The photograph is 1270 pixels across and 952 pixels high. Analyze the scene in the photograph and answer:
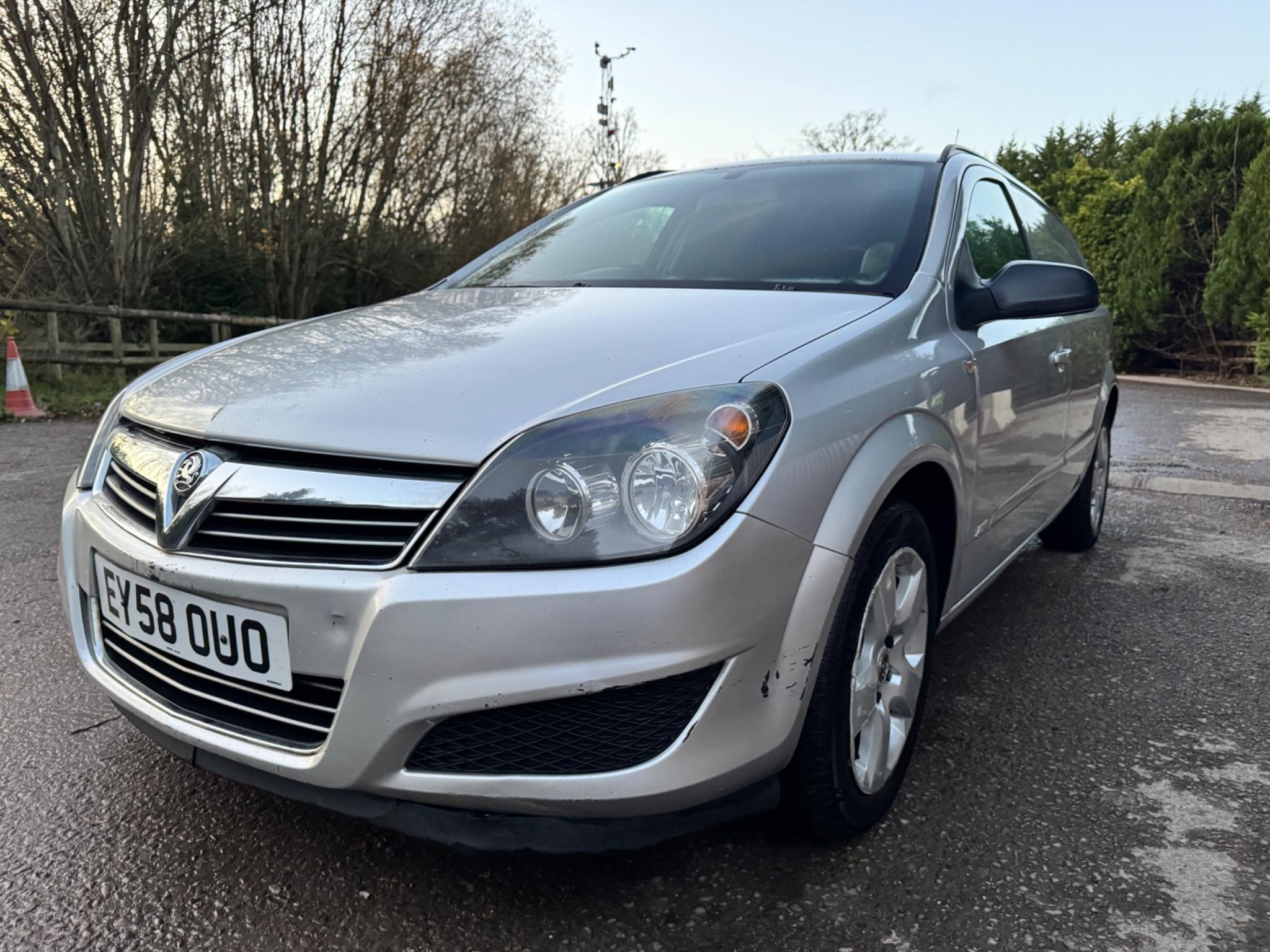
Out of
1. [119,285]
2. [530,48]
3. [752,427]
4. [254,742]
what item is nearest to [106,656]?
[254,742]

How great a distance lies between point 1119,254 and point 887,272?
1398 cm

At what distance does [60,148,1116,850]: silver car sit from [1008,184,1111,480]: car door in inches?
53.1

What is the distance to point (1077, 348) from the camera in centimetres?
Answer: 333

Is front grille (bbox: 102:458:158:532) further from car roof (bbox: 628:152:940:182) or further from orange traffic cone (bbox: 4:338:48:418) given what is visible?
orange traffic cone (bbox: 4:338:48:418)

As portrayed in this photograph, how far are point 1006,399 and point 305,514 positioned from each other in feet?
5.93

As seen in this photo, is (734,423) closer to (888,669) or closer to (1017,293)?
(888,669)

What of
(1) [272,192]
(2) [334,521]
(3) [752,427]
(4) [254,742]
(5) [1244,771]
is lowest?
(5) [1244,771]

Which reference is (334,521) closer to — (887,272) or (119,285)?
(887,272)

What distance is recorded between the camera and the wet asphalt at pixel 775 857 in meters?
1.64

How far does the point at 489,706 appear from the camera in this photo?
142cm

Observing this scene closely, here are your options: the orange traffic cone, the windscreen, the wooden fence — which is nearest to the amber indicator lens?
the windscreen

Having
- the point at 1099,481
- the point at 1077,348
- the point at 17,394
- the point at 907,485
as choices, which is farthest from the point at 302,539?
the point at 17,394

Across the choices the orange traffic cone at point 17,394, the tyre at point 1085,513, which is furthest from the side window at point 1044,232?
→ the orange traffic cone at point 17,394

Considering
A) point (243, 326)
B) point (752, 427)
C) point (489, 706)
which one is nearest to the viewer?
point (489, 706)
